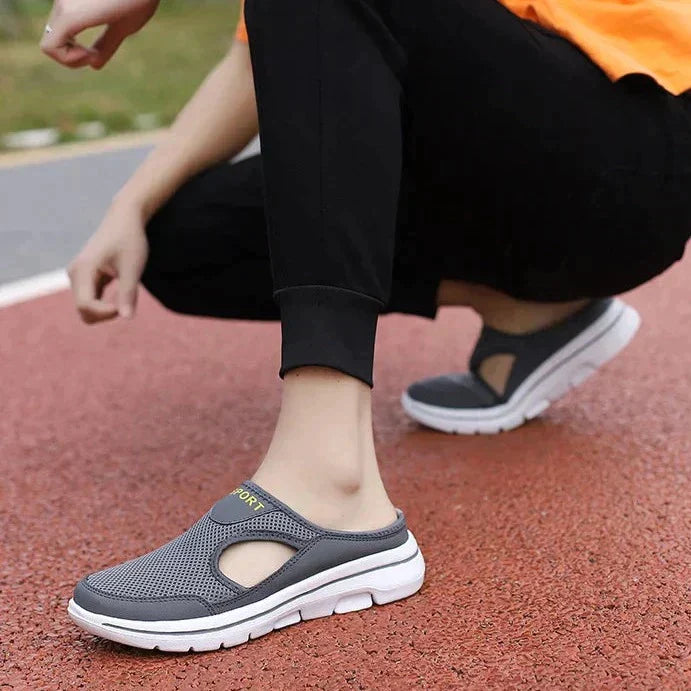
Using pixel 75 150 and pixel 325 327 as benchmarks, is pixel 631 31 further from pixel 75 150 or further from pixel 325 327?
pixel 75 150

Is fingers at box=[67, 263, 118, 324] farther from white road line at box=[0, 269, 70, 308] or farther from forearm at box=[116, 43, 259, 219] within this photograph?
white road line at box=[0, 269, 70, 308]

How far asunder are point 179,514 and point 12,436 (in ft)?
1.53

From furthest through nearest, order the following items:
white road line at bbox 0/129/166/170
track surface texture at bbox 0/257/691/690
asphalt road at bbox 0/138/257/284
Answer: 1. white road line at bbox 0/129/166/170
2. asphalt road at bbox 0/138/257/284
3. track surface texture at bbox 0/257/691/690

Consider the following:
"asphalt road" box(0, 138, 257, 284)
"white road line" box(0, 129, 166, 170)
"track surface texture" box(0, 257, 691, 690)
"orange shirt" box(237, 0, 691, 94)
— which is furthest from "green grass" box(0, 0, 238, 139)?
"orange shirt" box(237, 0, 691, 94)

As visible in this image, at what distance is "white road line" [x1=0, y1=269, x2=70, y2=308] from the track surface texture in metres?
0.42

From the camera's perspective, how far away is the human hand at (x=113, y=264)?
131cm

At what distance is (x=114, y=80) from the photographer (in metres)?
9.29

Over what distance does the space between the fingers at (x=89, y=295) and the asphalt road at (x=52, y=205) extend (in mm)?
1483

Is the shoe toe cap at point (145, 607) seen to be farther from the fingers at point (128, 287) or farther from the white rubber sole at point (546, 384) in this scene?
the white rubber sole at point (546, 384)

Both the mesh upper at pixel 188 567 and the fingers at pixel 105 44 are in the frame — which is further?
the fingers at pixel 105 44

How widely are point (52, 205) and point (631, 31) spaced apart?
316cm

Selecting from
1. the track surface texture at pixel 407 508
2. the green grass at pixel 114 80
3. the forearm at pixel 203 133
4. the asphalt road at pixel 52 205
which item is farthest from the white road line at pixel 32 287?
the green grass at pixel 114 80

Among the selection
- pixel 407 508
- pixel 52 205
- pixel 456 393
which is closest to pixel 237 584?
pixel 407 508

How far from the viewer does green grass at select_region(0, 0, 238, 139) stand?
7379 millimetres
